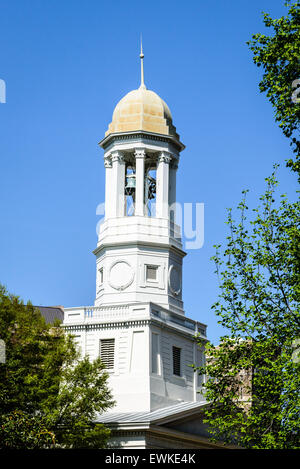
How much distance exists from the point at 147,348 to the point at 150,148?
14655 mm

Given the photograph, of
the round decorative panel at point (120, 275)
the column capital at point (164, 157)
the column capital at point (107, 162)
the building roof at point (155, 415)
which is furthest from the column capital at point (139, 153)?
the building roof at point (155, 415)

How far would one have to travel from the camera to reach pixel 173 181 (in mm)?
66062

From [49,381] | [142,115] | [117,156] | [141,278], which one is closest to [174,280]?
[141,278]

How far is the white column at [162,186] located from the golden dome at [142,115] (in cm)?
191

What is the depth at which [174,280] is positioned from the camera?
64.1m

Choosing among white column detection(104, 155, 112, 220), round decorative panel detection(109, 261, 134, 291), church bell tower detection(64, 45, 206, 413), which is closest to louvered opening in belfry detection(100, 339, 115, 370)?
church bell tower detection(64, 45, 206, 413)

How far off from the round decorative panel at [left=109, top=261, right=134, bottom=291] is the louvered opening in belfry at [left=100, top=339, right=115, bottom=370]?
13.9 feet

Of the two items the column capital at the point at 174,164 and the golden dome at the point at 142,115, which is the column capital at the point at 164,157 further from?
the golden dome at the point at 142,115

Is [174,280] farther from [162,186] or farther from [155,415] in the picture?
[155,415]

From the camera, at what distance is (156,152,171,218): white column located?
64312mm

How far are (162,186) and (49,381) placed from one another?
1830cm

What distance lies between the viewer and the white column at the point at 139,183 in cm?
6362

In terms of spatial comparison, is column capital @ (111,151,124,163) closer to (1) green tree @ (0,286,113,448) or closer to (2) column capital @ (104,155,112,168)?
(2) column capital @ (104,155,112,168)
